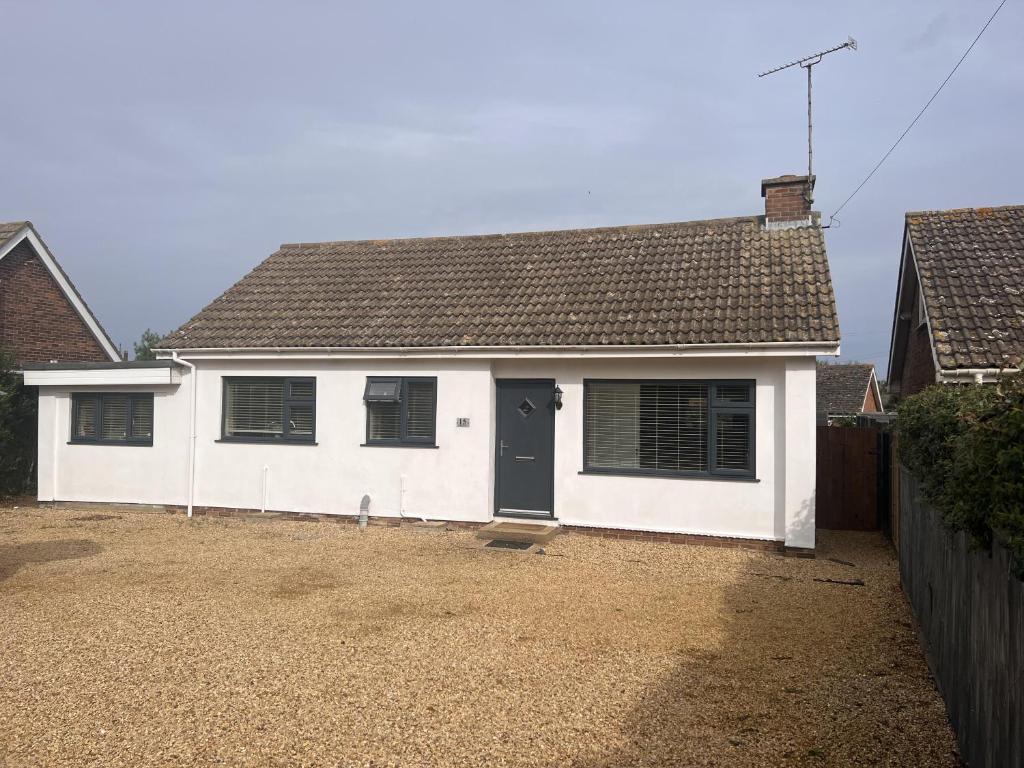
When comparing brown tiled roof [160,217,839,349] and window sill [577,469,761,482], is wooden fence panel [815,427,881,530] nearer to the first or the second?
brown tiled roof [160,217,839,349]

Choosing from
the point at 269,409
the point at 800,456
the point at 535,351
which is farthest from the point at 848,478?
the point at 269,409

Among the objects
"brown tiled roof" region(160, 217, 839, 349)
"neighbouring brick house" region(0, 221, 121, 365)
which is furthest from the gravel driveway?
"neighbouring brick house" region(0, 221, 121, 365)

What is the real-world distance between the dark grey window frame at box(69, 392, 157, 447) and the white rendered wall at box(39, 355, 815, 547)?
0.36 ft

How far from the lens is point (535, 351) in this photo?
38.7 ft

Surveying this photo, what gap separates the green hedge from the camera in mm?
3174

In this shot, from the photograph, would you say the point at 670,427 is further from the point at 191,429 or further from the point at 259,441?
the point at 191,429

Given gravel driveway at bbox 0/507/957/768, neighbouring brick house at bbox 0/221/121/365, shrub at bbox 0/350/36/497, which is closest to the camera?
gravel driveway at bbox 0/507/957/768

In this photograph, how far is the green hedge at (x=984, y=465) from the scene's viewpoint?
3.17 m

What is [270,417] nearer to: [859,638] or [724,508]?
[724,508]

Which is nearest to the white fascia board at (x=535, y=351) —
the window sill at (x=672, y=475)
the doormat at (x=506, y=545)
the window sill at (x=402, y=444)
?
the window sill at (x=402, y=444)

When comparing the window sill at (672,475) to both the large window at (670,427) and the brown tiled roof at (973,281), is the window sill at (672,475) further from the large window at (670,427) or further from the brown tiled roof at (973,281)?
the brown tiled roof at (973,281)

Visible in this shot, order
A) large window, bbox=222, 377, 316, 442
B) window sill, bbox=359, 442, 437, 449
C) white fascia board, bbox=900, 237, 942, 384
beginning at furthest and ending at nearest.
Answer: large window, bbox=222, 377, 316, 442
window sill, bbox=359, 442, 437, 449
white fascia board, bbox=900, 237, 942, 384

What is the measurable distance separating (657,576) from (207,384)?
8.98m

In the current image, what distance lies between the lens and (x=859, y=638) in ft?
22.5
